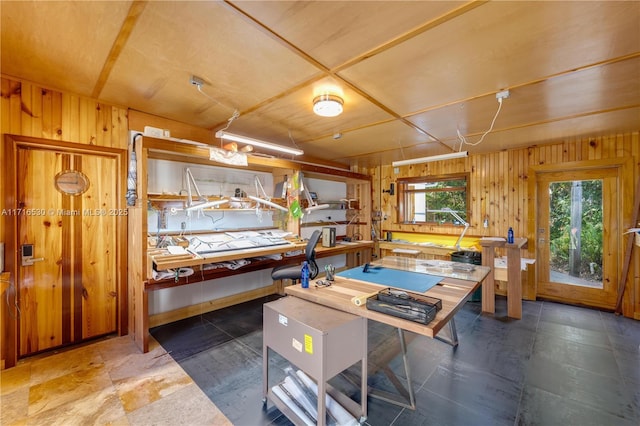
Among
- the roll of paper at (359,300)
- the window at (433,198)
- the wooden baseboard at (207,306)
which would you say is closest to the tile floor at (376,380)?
the wooden baseboard at (207,306)

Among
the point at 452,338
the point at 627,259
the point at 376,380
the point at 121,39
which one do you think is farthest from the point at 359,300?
the point at 627,259

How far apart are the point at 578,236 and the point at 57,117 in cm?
666

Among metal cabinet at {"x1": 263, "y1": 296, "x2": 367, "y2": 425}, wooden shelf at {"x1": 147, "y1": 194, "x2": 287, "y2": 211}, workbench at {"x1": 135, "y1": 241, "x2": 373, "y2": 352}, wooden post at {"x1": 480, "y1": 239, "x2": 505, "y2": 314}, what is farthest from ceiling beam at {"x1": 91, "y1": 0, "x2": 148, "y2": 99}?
wooden post at {"x1": 480, "y1": 239, "x2": 505, "y2": 314}

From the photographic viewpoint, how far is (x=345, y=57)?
1840 millimetres

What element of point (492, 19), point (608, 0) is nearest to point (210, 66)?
point (492, 19)

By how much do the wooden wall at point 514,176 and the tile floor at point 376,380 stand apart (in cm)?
153

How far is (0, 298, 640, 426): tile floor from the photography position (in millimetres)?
1875

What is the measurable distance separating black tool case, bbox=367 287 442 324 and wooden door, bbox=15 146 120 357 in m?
2.89

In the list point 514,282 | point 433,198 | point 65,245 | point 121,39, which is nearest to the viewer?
point 121,39

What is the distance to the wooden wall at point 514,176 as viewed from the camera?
357cm

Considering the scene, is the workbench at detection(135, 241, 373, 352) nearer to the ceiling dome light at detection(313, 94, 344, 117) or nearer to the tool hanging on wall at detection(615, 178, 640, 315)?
the ceiling dome light at detection(313, 94, 344, 117)

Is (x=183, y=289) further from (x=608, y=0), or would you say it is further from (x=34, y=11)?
(x=608, y=0)

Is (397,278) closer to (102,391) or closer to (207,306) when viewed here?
(102,391)

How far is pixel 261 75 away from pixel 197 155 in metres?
1.38
